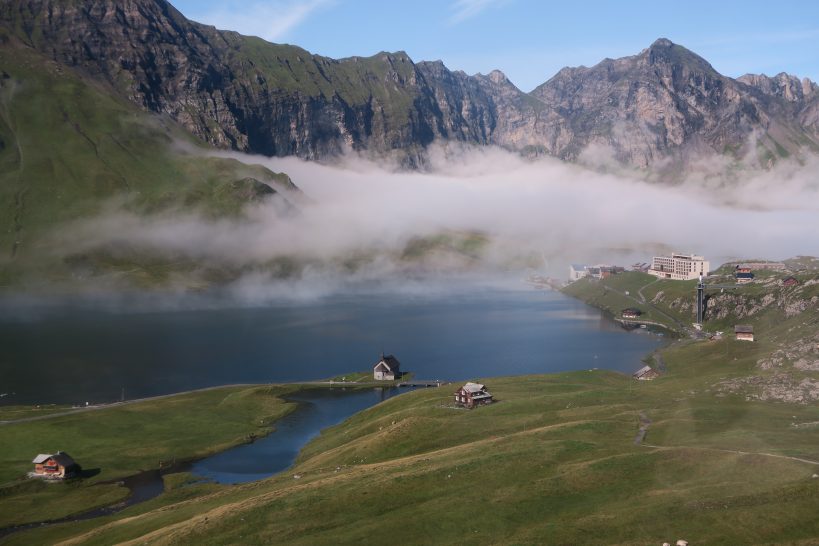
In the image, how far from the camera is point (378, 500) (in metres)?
58.5

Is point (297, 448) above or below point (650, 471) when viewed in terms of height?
below

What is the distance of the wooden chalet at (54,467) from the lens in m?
89.2

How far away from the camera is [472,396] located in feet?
342

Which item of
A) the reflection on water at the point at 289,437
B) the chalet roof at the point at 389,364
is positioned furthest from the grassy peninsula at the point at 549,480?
the chalet roof at the point at 389,364

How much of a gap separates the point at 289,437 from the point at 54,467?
35201 millimetres

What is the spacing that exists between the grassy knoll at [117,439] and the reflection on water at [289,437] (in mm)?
3442

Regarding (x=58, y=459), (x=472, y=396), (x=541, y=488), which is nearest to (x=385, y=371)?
(x=472, y=396)

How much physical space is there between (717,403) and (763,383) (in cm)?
1282

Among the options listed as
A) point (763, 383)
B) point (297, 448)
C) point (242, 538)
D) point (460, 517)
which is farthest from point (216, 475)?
point (763, 383)

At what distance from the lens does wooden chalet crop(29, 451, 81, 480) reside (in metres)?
89.2

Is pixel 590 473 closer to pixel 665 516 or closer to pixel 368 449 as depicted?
A: pixel 665 516

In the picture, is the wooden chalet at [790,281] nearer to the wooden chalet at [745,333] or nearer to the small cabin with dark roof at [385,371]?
the wooden chalet at [745,333]

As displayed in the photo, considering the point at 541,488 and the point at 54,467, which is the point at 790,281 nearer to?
the point at 541,488

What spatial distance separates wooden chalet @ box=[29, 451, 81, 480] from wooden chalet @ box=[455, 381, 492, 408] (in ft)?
177
